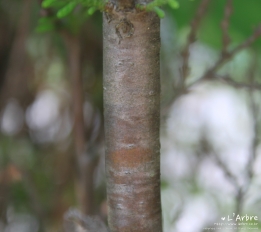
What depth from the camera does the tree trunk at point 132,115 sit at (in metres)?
0.30

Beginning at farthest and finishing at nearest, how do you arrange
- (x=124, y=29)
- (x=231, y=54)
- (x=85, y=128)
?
1. (x=85, y=128)
2. (x=231, y=54)
3. (x=124, y=29)

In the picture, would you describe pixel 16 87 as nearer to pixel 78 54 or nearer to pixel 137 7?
pixel 78 54

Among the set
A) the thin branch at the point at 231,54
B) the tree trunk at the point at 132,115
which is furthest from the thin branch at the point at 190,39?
the tree trunk at the point at 132,115

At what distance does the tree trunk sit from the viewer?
1.00 feet

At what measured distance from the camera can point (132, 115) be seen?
1.05ft

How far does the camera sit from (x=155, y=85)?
1.06 feet

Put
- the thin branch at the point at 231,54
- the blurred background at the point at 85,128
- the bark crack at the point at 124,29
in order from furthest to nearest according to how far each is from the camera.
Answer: the blurred background at the point at 85,128
the thin branch at the point at 231,54
the bark crack at the point at 124,29

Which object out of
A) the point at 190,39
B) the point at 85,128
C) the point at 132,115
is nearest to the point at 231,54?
the point at 190,39

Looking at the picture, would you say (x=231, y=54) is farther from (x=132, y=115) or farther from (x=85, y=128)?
(x=85, y=128)

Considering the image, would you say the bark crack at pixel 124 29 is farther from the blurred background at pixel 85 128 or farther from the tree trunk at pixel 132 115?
the blurred background at pixel 85 128

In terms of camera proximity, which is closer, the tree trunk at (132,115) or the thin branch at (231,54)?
the tree trunk at (132,115)

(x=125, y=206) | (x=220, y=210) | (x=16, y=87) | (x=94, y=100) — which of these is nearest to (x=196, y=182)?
(x=220, y=210)

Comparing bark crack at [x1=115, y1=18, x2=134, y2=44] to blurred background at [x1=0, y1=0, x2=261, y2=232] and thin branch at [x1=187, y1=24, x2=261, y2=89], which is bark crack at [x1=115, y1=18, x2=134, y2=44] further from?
blurred background at [x1=0, y1=0, x2=261, y2=232]

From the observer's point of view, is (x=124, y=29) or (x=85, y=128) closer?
(x=124, y=29)
